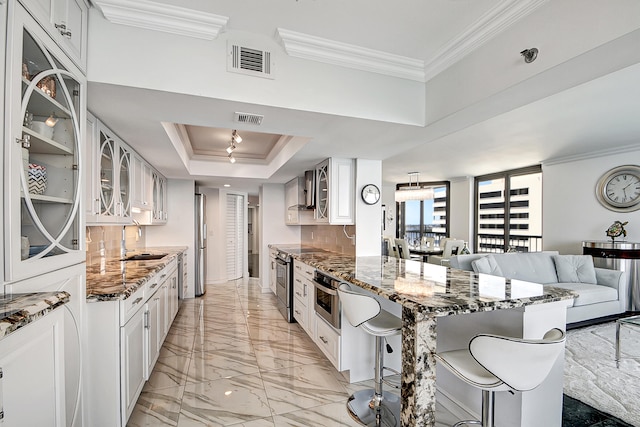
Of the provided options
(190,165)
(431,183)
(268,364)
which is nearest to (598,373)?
(268,364)

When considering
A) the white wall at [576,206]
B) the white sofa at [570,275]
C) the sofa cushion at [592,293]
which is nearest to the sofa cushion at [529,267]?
the white sofa at [570,275]

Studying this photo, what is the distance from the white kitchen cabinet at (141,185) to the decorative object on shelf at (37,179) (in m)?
1.85

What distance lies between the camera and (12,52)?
3.44ft

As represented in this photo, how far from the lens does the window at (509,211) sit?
622cm

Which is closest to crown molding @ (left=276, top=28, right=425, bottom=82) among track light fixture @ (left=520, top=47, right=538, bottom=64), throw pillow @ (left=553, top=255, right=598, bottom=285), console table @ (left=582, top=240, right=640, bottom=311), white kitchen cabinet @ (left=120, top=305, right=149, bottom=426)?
track light fixture @ (left=520, top=47, right=538, bottom=64)

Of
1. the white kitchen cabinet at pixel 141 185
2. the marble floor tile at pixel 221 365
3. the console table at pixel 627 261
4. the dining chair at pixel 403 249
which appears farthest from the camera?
the dining chair at pixel 403 249

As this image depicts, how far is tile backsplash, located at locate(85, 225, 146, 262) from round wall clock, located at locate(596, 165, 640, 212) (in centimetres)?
A: 702

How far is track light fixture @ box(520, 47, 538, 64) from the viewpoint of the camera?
1501 mm

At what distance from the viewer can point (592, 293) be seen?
3795 millimetres

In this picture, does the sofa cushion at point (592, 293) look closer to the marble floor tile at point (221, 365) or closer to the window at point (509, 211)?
the window at point (509, 211)

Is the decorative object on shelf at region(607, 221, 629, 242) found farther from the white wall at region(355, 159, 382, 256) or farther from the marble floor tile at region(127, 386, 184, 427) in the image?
the marble floor tile at region(127, 386, 184, 427)

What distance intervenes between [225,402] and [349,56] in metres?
2.67

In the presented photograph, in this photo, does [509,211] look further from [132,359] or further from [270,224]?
[132,359]

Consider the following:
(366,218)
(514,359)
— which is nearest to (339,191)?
(366,218)
